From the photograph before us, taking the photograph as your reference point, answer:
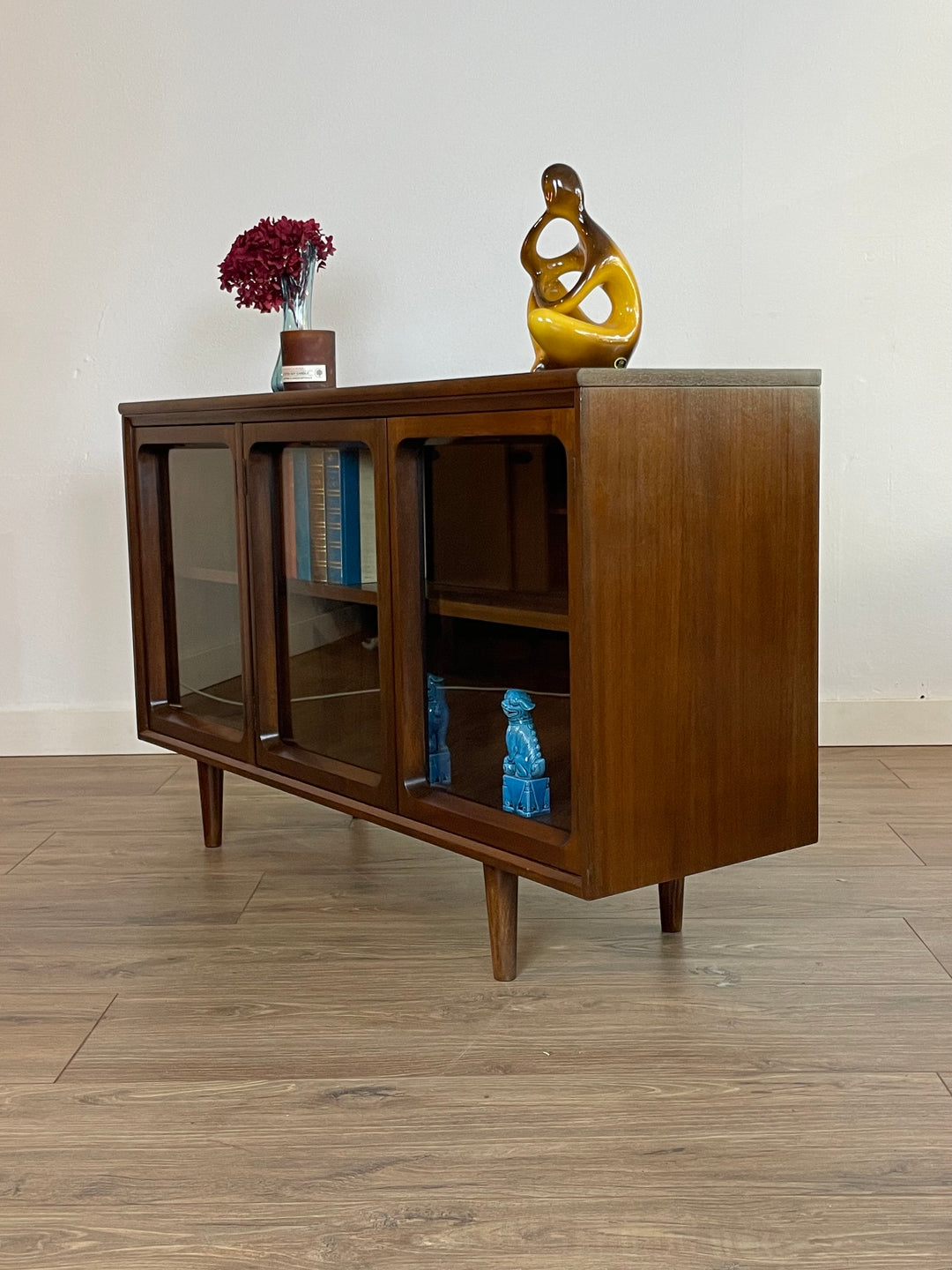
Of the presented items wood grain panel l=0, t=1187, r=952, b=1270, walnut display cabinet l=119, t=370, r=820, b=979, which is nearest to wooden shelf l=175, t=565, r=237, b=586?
walnut display cabinet l=119, t=370, r=820, b=979

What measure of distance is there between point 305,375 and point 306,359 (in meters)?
0.03

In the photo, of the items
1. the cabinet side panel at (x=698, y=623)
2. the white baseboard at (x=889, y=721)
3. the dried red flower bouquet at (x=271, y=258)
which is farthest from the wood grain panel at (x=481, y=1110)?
the white baseboard at (x=889, y=721)

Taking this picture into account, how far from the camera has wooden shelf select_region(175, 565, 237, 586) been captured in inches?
82.0

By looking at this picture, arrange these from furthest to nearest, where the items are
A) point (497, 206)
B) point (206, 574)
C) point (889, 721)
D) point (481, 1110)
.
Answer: point (889, 721) < point (497, 206) < point (206, 574) < point (481, 1110)

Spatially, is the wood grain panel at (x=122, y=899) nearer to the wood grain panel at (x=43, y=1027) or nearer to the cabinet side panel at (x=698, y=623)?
the wood grain panel at (x=43, y=1027)

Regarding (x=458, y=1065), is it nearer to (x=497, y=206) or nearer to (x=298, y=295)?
(x=298, y=295)

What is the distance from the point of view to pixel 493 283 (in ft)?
8.95

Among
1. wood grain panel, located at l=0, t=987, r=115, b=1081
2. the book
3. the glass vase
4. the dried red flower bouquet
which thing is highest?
the dried red flower bouquet

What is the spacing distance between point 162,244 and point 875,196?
1463mm

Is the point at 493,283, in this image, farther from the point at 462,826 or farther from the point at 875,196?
the point at 462,826

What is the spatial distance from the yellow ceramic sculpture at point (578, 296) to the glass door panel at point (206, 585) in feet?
2.01

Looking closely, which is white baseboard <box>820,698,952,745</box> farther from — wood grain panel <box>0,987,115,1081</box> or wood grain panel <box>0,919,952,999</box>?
wood grain panel <box>0,987,115,1081</box>

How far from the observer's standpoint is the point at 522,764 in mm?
1604

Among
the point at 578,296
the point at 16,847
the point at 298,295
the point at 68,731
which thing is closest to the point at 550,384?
the point at 578,296
